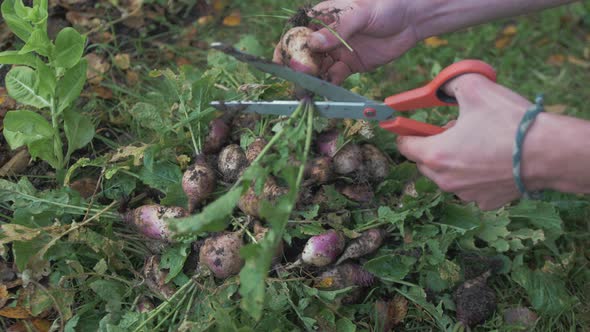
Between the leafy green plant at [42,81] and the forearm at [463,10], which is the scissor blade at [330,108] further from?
the leafy green plant at [42,81]

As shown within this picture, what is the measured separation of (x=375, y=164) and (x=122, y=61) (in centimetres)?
150

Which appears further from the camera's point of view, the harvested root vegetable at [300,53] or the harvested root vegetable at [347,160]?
the harvested root vegetable at [347,160]

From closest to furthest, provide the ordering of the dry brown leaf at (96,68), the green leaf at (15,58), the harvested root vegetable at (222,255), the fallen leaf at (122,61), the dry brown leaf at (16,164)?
the harvested root vegetable at (222,255)
the green leaf at (15,58)
the dry brown leaf at (16,164)
the dry brown leaf at (96,68)
the fallen leaf at (122,61)

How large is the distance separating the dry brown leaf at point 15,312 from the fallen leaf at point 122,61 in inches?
53.8

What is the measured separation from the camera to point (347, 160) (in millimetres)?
2246

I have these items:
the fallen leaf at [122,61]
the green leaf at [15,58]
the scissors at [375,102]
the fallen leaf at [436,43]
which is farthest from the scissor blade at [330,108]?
the fallen leaf at [436,43]

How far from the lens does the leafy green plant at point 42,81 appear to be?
214 centimetres

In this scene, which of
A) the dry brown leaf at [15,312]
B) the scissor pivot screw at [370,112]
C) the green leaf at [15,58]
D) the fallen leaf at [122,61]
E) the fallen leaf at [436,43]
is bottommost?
the dry brown leaf at [15,312]

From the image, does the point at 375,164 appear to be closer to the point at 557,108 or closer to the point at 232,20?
the point at 557,108

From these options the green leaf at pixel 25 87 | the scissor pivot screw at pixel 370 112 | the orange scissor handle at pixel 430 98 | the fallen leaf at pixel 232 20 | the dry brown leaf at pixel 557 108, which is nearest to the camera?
the orange scissor handle at pixel 430 98

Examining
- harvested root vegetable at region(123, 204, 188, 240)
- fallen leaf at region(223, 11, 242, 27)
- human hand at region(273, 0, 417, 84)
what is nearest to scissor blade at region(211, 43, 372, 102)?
human hand at region(273, 0, 417, 84)

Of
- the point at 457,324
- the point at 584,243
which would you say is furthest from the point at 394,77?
the point at 457,324

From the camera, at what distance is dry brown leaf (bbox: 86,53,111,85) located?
9.30ft

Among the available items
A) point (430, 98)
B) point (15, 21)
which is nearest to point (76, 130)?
point (15, 21)
